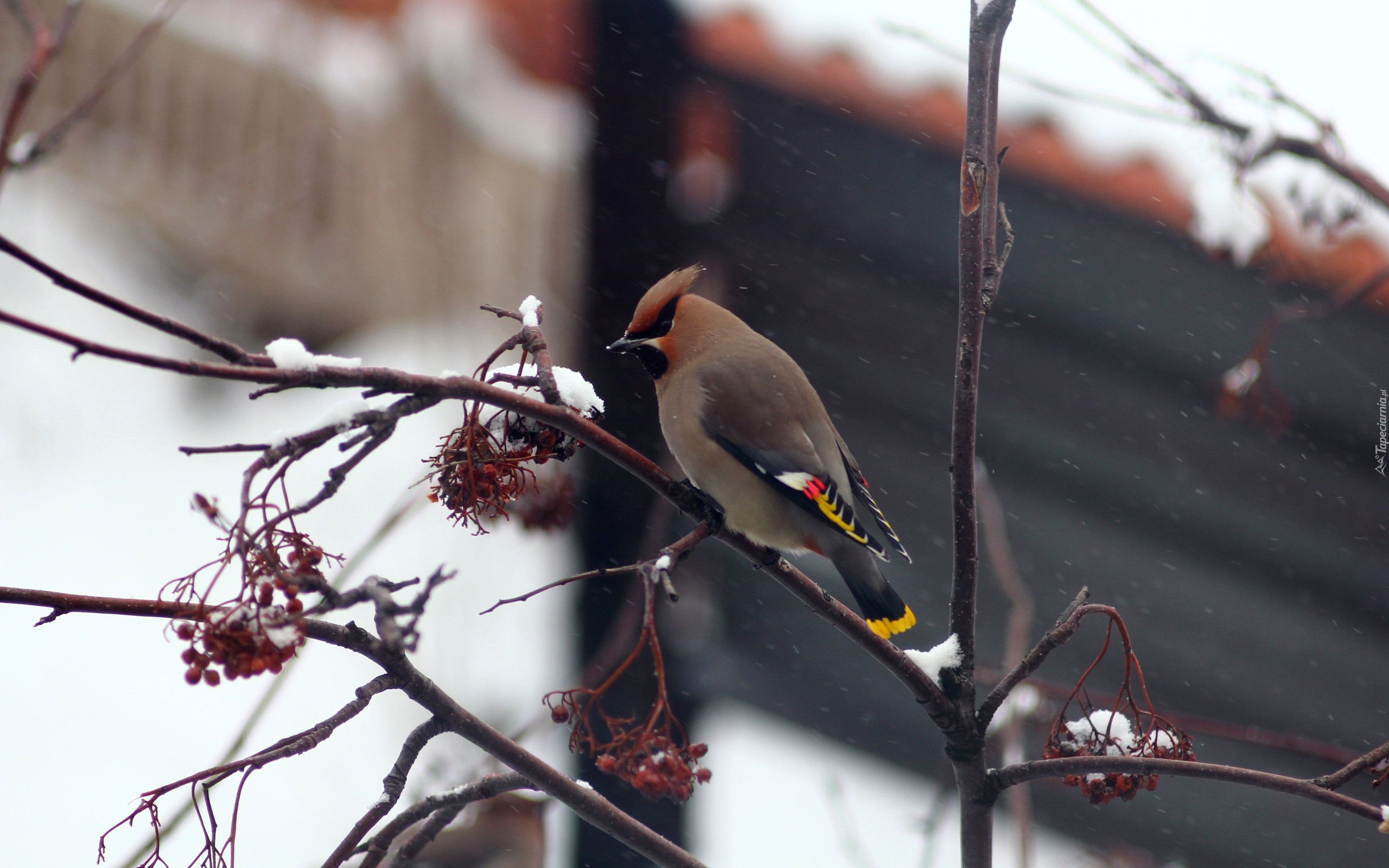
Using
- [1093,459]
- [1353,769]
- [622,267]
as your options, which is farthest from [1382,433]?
[1353,769]

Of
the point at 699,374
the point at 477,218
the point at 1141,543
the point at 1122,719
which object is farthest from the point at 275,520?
the point at 477,218

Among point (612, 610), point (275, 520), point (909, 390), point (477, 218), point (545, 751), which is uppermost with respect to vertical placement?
point (477, 218)

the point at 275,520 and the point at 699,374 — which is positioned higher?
the point at 699,374

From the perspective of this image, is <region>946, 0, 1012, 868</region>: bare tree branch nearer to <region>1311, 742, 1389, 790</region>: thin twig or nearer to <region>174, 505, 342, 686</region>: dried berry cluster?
<region>1311, 742, 1389, 790</region>: thin twig

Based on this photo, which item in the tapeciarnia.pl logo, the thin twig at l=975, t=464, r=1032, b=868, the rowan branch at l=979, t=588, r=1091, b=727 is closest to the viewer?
the rowan branch at l=979, t=588, r=1091, b=727

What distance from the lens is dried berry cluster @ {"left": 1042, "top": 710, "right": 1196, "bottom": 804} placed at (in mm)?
1428

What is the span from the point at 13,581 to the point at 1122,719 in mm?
5265

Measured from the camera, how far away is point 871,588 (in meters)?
2.55

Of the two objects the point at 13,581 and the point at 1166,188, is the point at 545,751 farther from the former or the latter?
the point at 13,581

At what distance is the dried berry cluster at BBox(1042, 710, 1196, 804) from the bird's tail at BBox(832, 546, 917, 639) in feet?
3.30

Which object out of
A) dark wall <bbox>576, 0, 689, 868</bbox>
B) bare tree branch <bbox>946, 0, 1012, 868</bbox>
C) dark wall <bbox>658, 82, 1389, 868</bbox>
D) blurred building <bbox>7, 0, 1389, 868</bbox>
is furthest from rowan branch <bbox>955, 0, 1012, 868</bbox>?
dark wall <bbox>576, 0, 689, 868</bbox>

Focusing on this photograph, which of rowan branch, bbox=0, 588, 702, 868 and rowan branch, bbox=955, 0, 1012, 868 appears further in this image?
rowan branch, bbox=955, 0, 1012, 868

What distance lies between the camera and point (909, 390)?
3801 mm

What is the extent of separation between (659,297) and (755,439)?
1.17 feet
